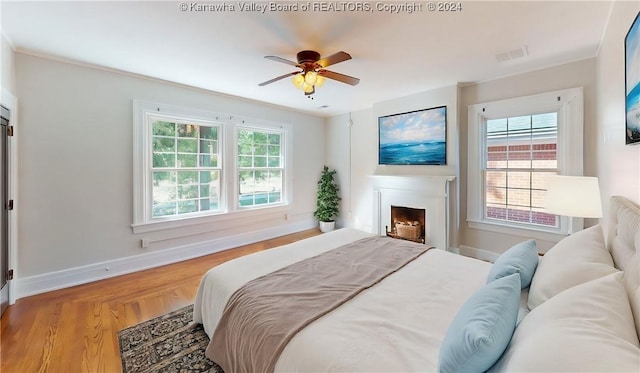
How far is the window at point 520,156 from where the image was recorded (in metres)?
3.10

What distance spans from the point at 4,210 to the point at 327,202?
4.42 meters

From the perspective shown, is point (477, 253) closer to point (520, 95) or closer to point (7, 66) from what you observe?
point (520, 95)

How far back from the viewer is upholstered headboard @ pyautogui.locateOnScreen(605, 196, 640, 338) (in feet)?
2.86

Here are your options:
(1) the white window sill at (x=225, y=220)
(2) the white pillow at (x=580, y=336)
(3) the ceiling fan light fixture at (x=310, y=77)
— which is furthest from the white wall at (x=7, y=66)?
(2) the white pillow at (x=580, y=336)

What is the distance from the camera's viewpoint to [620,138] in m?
1.76

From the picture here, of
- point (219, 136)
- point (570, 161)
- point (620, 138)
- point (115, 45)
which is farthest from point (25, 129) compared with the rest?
point (570, 161)

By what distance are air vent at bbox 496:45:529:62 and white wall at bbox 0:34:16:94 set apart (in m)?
4.88

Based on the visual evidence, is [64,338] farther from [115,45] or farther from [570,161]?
[570,161]

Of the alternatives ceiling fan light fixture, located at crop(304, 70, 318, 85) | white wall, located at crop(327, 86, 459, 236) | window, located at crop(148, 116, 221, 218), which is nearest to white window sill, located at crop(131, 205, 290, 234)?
window, located at crop(148, 116, 221, 218)

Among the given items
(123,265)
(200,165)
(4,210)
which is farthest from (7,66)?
(123,265)

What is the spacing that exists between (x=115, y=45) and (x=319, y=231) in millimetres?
4337

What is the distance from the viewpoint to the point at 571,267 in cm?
120

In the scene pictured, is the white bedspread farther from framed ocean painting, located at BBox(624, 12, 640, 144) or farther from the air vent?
the air vent

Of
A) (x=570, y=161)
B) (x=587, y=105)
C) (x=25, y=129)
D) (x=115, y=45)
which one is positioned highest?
(x=115, y=45)
